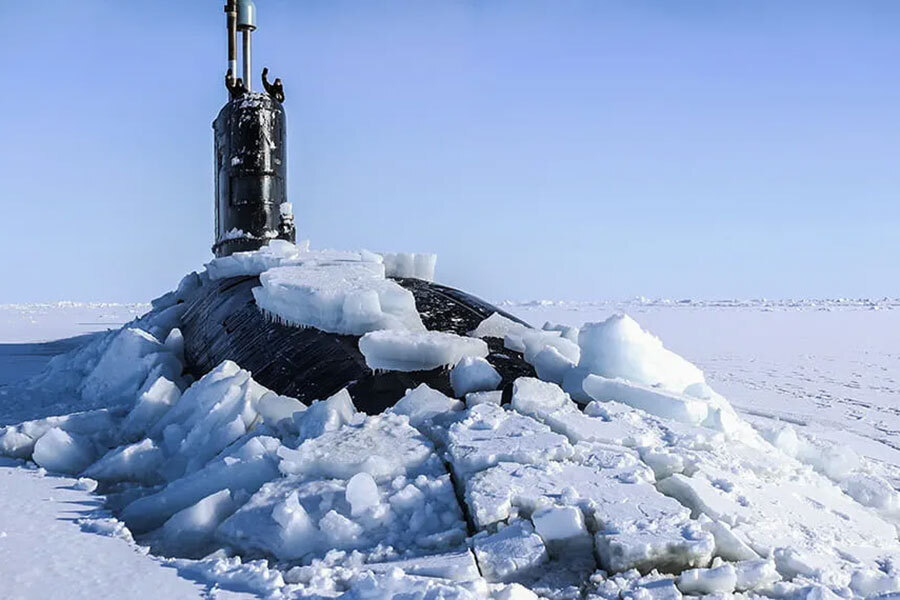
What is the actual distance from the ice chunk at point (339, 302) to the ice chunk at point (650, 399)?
1231 millimetres

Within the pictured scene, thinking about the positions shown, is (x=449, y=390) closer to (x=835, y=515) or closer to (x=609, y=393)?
(x=609, y=393)

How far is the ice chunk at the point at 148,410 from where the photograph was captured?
488 centimetres

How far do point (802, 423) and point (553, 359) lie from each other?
3477 millimetres

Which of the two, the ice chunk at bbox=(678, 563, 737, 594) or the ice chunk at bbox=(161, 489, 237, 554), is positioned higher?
the ice chunk at bbox=(678, 563, 737, 594)

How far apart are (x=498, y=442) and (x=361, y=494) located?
621 mm

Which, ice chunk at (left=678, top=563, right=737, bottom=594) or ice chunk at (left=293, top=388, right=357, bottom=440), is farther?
ice chunk at (left=293, top=388, right=357, bottom=440)

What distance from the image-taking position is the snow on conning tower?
29.6 feet

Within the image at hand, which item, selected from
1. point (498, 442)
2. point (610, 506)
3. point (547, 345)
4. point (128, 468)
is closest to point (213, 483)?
point (128, 468)

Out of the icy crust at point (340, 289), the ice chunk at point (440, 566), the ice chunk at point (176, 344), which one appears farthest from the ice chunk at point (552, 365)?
the ice chunk at point (176, 344)

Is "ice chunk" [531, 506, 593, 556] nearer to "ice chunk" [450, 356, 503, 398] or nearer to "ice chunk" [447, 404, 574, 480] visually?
"ice chunk" [447, 404, 574, 480]

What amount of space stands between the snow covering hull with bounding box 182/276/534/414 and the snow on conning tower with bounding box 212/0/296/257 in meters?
1.84

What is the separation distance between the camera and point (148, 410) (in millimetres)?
4953

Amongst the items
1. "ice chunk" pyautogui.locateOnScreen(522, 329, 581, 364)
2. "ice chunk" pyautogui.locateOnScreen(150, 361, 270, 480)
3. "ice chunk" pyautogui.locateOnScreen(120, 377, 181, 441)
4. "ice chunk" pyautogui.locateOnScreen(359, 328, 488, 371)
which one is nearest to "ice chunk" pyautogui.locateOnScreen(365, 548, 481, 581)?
"ice chunk" pyautogui.locateOnScreen(150, 361, 270, 480)

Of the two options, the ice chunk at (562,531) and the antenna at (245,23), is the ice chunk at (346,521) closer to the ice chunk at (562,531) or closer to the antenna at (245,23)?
the ice chunk at (562,531)
